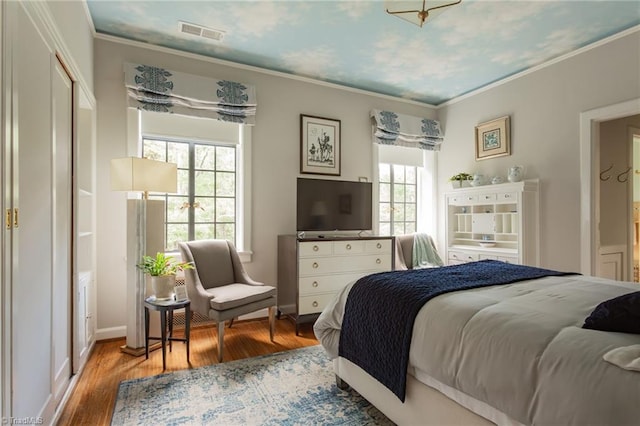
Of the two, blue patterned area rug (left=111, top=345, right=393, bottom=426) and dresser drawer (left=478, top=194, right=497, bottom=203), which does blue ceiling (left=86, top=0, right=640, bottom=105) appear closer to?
dresser drawer (left=478, top=194, right=497, bottom=203)

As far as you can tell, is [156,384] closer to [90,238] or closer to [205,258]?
[205,258]

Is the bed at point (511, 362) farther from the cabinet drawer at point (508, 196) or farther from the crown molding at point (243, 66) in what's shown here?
the crown molding at point (243, 66)

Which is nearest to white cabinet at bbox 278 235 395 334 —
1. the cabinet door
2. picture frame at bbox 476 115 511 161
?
the cabinet door

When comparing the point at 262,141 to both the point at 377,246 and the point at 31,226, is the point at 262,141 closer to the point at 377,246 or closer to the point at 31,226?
the point at 377,246

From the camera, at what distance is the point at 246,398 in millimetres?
2125

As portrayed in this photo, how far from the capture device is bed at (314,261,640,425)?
99 cm

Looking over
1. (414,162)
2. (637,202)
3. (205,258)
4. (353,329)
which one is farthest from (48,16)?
(637,202)

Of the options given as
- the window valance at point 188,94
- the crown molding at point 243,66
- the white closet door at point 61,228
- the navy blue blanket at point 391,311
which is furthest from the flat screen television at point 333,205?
the white closet door at point 61,228

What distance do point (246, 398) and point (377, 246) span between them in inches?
84.7

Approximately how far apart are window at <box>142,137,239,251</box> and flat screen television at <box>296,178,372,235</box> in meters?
0.76

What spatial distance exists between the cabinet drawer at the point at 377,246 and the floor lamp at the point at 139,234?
204cm

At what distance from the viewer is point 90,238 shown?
9.72ft

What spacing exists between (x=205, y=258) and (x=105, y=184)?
1.12 meters

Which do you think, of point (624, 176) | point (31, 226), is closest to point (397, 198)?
point (624, 176)
